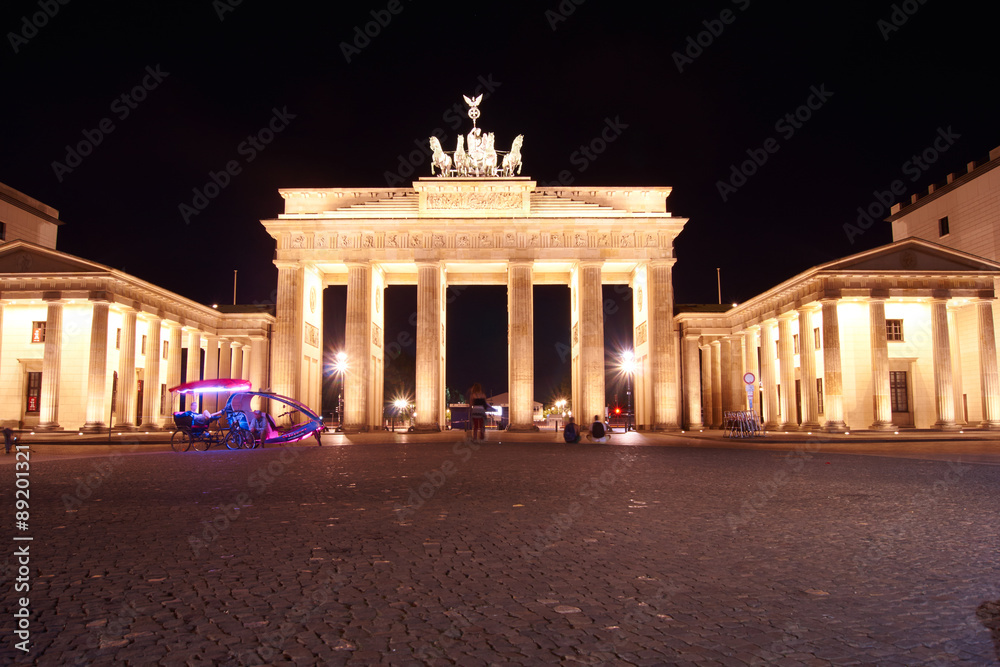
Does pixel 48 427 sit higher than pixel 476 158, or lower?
lower

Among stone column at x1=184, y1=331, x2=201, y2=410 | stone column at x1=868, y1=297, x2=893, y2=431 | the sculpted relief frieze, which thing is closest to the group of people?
stone column at x1=868, y1=297, x2=893, y2=431

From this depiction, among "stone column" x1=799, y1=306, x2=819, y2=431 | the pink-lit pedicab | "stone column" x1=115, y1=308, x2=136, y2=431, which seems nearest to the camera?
the pink-lit pedicab

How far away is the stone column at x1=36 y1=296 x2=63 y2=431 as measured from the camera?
36.6 m

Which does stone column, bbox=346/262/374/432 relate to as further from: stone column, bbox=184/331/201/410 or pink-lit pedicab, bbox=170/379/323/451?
pink-lit pedicab, bbox=170/379/323/451

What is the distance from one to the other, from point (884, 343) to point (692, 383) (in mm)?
15065

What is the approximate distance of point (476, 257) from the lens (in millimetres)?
44406

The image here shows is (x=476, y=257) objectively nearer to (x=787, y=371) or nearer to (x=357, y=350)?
(x=357, y=350)

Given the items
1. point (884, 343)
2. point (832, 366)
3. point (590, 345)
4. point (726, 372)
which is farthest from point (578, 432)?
point (726, 372)

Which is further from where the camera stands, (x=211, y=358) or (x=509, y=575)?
(x=211, y=358)

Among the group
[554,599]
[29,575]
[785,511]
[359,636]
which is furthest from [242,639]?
[785,511]

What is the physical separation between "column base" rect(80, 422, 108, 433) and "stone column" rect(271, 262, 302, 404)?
9408 millimetres

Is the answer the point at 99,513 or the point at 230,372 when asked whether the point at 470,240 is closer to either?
the point at 230,372

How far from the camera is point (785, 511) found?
9516 mm

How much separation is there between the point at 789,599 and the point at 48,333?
41713mm
